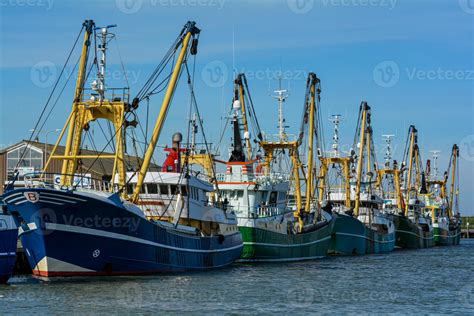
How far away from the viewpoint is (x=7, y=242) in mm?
34531

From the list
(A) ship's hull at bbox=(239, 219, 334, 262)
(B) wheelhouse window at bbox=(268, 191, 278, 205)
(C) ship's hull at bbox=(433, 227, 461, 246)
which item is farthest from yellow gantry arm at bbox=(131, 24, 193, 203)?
(C) ship's hull at bbox=(433, 227, 461, 246)

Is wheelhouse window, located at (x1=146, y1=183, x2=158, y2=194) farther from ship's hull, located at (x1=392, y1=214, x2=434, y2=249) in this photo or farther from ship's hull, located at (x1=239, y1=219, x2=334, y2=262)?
ship's hull, located at (x1=392, y1=214, x2=434, y2=249)

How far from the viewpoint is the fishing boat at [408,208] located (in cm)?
9544

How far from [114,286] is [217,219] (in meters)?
14.3

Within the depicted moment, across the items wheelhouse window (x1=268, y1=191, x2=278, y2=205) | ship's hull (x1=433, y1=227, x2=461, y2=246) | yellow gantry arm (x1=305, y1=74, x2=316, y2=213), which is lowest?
ship's hull (x1=433, y1=227, x2=461, y2=246)

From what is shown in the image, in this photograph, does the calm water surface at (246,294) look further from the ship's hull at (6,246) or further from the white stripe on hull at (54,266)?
the ship's hull at (6,246)

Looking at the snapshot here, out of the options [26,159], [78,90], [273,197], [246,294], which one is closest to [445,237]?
[273,197]

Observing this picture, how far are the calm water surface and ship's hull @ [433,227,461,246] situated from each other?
64.5 m

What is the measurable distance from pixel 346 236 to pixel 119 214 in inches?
1533

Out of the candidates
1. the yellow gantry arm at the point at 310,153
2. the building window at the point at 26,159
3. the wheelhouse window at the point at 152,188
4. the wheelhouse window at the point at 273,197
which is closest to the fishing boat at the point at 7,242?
the wheelhouse window at the point at 152,188

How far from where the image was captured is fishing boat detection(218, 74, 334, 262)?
55594mm

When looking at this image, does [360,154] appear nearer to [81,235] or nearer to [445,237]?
[445,237]

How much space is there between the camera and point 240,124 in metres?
65.0

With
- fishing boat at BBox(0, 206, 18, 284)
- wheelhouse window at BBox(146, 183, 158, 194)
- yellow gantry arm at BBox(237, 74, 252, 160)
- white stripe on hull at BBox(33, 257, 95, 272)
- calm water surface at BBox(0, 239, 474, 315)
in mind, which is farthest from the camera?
yellow gantry arm at BBox(237, 74, 252, 160)
